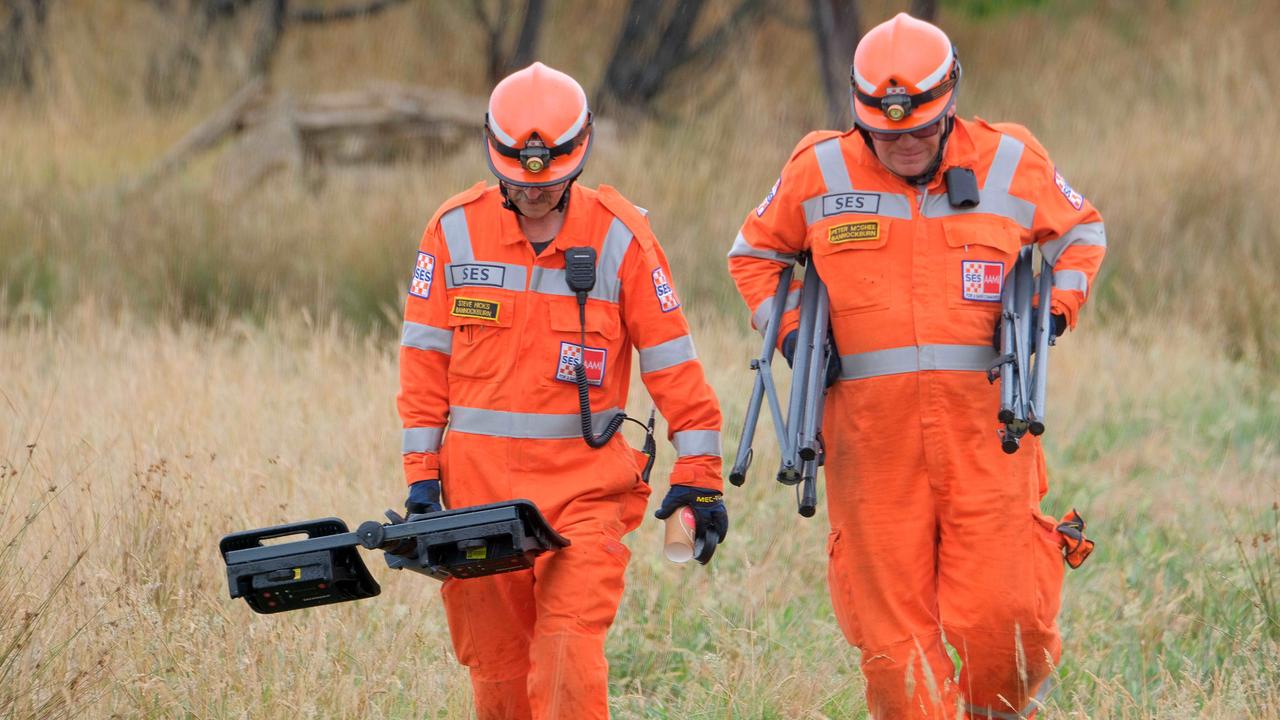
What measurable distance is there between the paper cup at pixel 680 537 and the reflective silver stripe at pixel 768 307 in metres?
0.81

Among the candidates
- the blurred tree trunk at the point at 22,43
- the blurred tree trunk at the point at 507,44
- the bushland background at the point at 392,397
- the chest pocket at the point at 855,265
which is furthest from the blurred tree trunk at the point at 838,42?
the chest pocket at the point at 855,265

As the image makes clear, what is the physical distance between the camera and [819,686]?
18.1ft

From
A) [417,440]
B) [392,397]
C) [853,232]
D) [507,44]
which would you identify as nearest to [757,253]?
[853,232]

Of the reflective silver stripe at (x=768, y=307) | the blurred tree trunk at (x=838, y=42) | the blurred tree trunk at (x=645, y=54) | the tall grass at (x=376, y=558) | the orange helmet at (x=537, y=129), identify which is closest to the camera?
the orange helmet at (x=537, y=129)

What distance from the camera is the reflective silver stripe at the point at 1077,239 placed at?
5027 mm

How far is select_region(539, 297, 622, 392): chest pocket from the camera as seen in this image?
4.55 m

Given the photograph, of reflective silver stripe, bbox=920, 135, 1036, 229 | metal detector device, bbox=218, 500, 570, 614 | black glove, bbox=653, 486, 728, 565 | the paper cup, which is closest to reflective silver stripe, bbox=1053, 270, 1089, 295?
reflective silver stripe, bbox=920, 135, 1036, 229

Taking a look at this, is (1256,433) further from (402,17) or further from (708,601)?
(402,17)

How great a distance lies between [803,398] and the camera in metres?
4.90

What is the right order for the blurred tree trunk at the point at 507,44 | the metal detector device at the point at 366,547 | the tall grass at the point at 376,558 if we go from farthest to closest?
the blurred tree trunk at the point at 507,44 < the tall grass at the point at 376,558 < the metal detector device at the point at 366,547

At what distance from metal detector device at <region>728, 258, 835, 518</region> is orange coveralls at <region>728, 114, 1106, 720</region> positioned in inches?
2.8

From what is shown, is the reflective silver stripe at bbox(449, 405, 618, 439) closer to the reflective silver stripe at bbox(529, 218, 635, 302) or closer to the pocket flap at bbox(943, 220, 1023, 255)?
the reflective silver stripe at bbox(529, 218, 635, 302)

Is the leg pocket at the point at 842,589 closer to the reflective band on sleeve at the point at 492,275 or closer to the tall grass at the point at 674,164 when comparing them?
the reflective band on sleeve at the point at 492,275

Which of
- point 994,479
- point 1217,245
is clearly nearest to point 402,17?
point 1217,245
